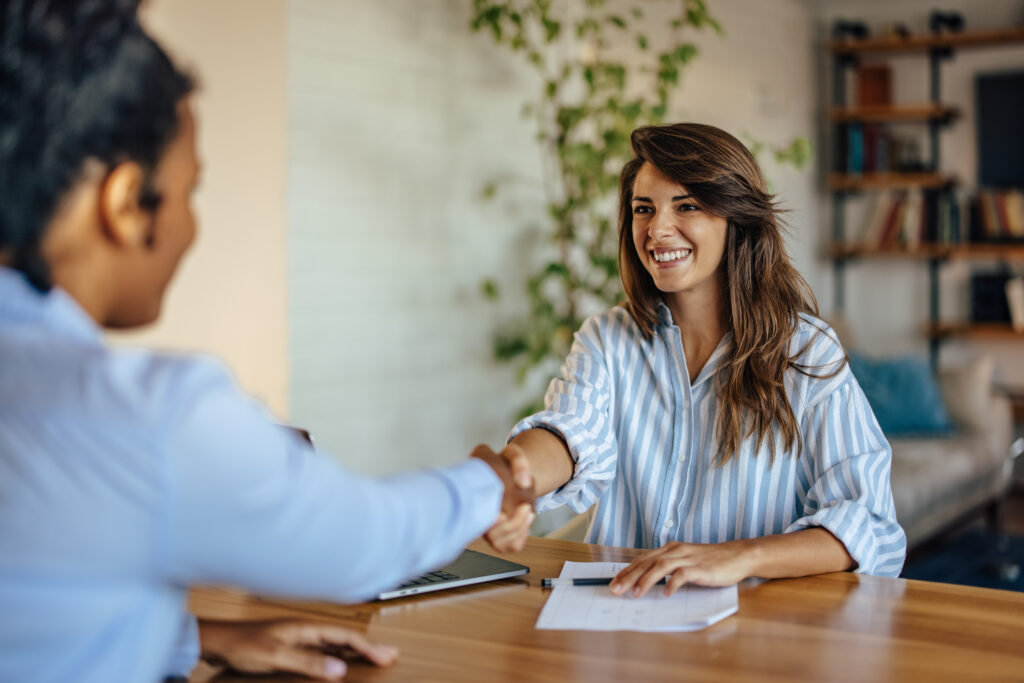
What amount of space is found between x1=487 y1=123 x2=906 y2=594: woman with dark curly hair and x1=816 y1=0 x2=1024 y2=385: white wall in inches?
172

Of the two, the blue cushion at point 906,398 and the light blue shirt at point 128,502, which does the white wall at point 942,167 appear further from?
the light blue shirt at point 128,502

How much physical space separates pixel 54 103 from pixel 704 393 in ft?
4.27

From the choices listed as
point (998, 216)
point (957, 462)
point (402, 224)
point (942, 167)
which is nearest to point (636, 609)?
point (402, 224)

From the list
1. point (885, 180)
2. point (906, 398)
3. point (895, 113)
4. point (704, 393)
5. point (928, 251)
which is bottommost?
point (906, 398)

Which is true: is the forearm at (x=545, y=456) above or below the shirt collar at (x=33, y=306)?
below

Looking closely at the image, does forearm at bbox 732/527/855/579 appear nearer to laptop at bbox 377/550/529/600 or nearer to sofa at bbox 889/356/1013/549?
laptop at bbox 377/550/529/600

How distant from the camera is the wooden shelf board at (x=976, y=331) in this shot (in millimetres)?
5629

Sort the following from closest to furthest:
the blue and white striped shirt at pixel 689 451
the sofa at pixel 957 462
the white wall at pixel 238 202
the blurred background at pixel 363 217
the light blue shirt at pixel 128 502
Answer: the light blue shirt at pixel 128 502, the blue and white striped shirt at pixel 689 451, the white wall at pixel 238 202, the blurred background at pixel 363 217, the sofa at pixel 957 462

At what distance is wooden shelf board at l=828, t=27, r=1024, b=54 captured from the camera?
18.4ft

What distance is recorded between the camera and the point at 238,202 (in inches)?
115

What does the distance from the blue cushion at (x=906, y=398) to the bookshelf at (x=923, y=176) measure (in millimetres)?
1340

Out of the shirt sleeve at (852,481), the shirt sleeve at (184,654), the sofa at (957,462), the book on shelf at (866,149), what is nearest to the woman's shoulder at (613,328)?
the shirt sleeve at (852,481)

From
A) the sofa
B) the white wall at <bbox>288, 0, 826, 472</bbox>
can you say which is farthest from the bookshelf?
the white wall at <bbox>288, 0, 826, 472</bbox>

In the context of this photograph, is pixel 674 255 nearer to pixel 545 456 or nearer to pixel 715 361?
pixel 715 361
